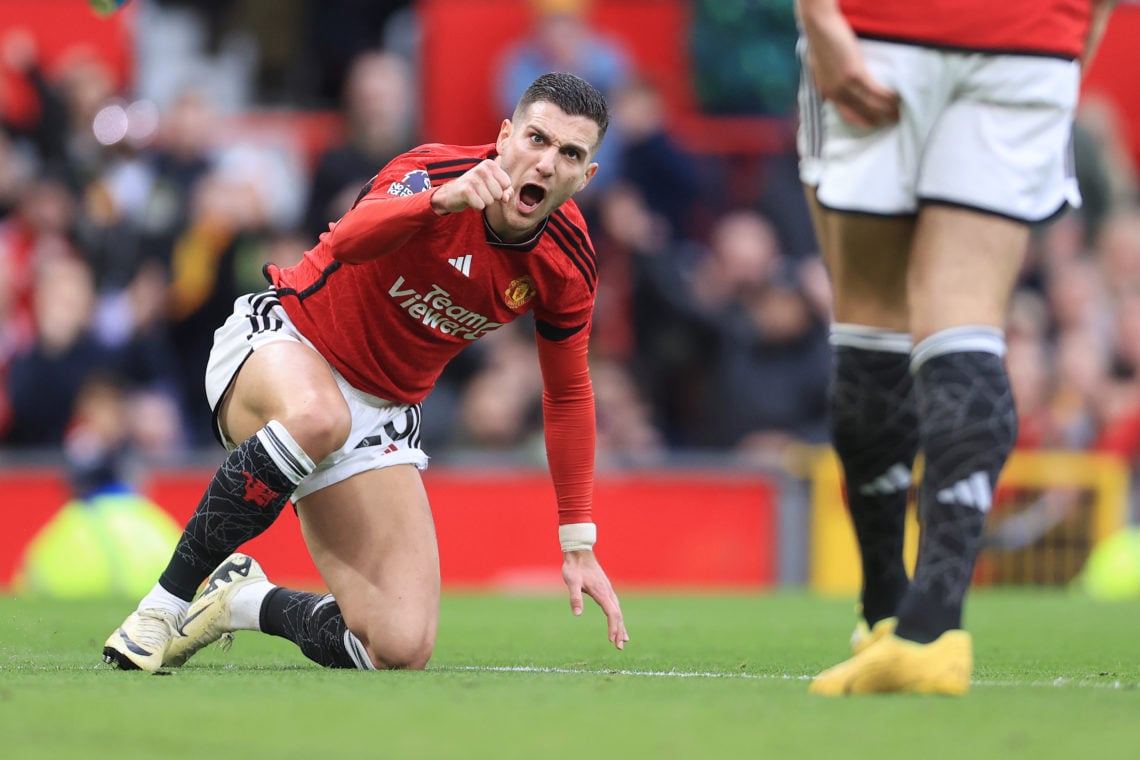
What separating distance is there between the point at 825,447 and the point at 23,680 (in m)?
6.93

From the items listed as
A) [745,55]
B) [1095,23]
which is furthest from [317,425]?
[745,55]

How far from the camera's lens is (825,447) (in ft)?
33.8

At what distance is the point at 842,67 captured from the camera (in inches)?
145

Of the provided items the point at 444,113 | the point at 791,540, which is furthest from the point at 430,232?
the point at 444,113

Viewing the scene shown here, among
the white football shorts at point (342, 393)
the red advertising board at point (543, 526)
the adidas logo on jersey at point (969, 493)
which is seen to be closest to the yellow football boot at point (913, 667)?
the adidas logo on jersey at point (969, 493)

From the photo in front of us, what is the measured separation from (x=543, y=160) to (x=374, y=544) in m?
1.26

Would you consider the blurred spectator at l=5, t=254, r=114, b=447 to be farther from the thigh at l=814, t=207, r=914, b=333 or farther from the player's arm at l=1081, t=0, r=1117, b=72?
the player's arm at l=1081, t=0, r=1117, b=72

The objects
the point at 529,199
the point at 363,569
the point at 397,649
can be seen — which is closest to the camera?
the point at 529,199

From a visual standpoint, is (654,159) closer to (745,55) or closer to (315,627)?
(745,55)

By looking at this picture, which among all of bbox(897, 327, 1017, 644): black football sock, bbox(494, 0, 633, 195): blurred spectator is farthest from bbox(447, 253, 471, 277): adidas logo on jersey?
bbox(494, 0, 633, 195): blurred spectator

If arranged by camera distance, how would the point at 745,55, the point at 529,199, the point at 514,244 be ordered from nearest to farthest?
the point at 529,199 < the point at 514,244 < the point at 745,55

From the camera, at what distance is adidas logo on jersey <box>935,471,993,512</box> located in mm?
3541

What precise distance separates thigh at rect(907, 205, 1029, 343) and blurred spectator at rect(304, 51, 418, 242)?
24.6 ft

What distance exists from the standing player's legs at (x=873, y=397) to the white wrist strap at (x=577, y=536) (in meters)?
0.86
